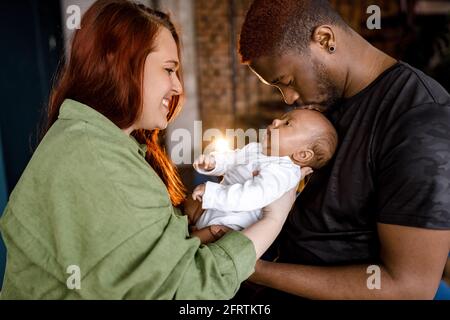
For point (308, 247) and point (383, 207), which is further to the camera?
point (308, 247)

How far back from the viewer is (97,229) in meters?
1.03

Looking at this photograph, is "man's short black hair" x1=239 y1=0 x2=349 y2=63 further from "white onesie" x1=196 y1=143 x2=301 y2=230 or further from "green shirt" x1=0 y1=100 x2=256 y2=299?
"green shirt" x1=0 y1=100 x2=256 y2=299

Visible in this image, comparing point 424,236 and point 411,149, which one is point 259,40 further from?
point 424,236

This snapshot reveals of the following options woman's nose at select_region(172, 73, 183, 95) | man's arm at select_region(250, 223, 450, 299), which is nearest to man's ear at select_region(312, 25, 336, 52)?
woman's nose at select_region(172, 73, 183, 95)

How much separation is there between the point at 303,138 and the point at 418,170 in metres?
0.47

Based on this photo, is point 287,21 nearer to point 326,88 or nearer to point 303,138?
point 326,88

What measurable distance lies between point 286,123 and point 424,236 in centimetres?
64

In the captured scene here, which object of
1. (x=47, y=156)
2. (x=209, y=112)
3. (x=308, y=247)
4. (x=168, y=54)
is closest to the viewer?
(x=47, y=156)

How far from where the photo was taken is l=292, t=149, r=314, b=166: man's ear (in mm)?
1514

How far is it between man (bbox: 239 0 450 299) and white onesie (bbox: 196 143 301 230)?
136mm

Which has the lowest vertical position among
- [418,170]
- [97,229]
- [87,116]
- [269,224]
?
[269,224]

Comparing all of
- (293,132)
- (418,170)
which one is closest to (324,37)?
(293,132)
